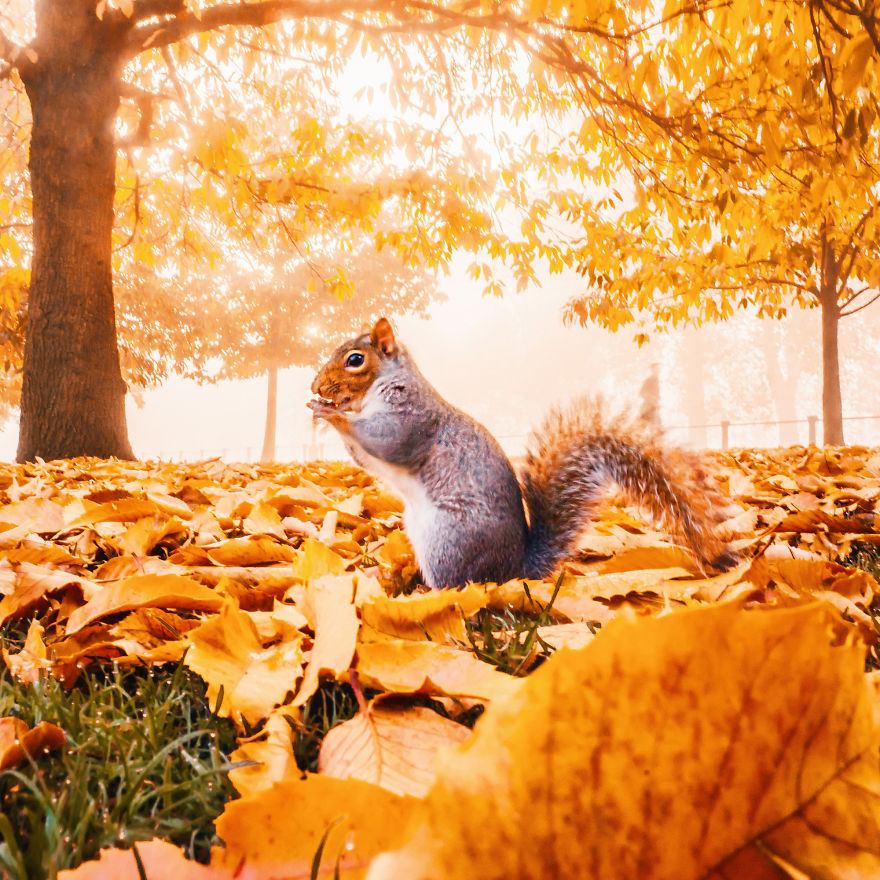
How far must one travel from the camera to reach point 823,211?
429 cm

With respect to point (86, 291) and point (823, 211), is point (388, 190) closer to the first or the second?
point (86, 291)

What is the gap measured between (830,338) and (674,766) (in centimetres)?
856

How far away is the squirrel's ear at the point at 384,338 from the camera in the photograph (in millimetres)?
1364

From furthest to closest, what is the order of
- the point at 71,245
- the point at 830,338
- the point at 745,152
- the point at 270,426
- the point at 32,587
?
1. the point at 270,426
2. the point at 830,338
3. the point at 71,245
4. the point at 745,152
5. the point at 32,587

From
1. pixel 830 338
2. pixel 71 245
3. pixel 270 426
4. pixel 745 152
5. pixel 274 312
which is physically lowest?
pixel 270 426

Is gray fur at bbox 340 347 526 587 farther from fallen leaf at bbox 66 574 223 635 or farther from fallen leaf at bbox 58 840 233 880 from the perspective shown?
fallen leaf at bbox 58 840 233 880

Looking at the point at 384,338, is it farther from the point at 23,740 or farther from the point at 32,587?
the point at 23,740

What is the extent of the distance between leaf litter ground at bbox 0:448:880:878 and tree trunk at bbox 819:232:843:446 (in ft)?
24.1

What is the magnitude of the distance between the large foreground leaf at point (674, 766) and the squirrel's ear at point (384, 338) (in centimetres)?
114

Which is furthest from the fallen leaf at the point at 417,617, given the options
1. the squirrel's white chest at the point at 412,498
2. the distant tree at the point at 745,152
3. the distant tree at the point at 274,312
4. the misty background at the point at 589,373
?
the misty background at the point at 589,373

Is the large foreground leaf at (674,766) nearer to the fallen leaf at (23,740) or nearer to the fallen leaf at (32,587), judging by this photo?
the fallen leaf at (23,740)

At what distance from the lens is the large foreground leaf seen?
0.27 m

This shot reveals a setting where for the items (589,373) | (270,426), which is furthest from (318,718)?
(589,373)

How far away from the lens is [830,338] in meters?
7.57
